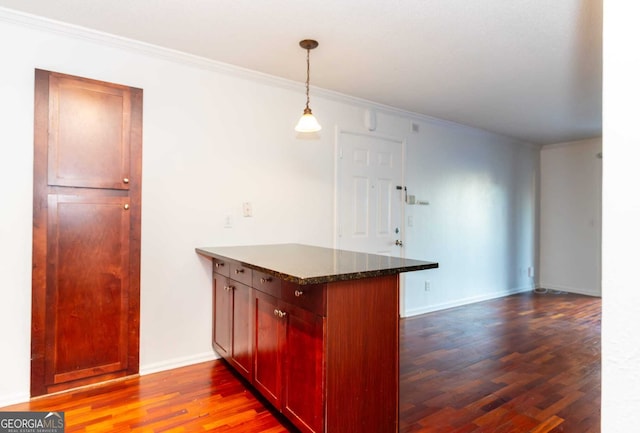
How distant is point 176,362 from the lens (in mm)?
2959

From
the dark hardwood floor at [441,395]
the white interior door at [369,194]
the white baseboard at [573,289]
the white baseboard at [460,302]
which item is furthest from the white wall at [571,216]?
the white interior door at [369,194]

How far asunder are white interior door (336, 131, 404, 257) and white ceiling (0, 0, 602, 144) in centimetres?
57

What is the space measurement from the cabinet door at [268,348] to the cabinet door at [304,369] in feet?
0.24

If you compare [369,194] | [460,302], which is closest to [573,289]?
[460,302]

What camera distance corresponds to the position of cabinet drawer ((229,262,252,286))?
249 centimetres

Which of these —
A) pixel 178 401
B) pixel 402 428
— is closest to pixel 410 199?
pixel 402 428

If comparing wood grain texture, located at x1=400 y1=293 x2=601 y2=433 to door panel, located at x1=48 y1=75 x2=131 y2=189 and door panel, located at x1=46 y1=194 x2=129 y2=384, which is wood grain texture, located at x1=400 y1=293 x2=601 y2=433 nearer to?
door panel, located at x1=46 y1=194 x2=129 y2=384

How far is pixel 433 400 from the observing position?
96.9 inches

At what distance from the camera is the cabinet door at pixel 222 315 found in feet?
9.19

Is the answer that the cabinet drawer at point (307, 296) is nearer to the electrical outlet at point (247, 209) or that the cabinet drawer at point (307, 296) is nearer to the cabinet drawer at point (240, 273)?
the cabinet drawer at point (240, 273)
